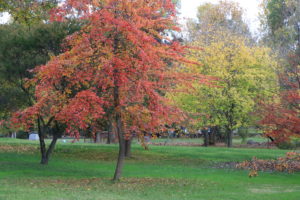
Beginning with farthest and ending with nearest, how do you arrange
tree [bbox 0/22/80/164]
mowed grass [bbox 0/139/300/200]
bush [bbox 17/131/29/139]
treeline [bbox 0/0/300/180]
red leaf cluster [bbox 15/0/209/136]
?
bush [bbox 17/131/29/139] < tree [bbox 0/22/80/164] < treeline [bbox 0/0/300/180] < red leaf cluster [bbox 15/0/209/136] < mowed grass [bbox 0/139/300/200]

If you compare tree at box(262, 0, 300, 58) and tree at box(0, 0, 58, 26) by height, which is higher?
tree at box(262, 0, 300, 58)

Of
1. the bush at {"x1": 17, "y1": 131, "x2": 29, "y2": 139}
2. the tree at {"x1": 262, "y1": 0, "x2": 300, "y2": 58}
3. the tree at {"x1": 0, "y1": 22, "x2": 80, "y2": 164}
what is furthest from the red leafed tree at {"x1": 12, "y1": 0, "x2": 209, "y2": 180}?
the bush at {"x1": 17, "y1": 131, "x2": 29, "y2": 139}

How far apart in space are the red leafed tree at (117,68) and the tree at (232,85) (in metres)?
16.3

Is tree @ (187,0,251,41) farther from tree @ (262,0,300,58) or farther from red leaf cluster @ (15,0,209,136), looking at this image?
red leaf cluster @ (15,0,209,136)

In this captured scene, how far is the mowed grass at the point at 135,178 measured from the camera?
39.3 feet

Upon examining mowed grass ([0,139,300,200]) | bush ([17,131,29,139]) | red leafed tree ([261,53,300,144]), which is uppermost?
red leafed tree ([261,53,300,144])

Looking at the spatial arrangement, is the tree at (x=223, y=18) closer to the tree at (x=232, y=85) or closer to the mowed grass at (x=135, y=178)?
the tree at (x=232, y=85)

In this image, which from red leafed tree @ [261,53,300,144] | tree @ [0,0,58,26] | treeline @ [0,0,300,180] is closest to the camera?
treeline @ [0,0,300,180]

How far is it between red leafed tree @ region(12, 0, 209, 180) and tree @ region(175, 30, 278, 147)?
16273 mm

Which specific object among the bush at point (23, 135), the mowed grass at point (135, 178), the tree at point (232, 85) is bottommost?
the mowed grass at point (135, 178)

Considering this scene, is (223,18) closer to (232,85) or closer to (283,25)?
(283,25)

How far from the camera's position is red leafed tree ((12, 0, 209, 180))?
1307cm

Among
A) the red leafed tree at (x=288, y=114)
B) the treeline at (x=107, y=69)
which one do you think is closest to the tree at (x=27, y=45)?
the treeline at (x=107, y=69)

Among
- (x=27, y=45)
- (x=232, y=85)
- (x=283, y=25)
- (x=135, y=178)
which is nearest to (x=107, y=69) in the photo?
(x=135, y=178)
